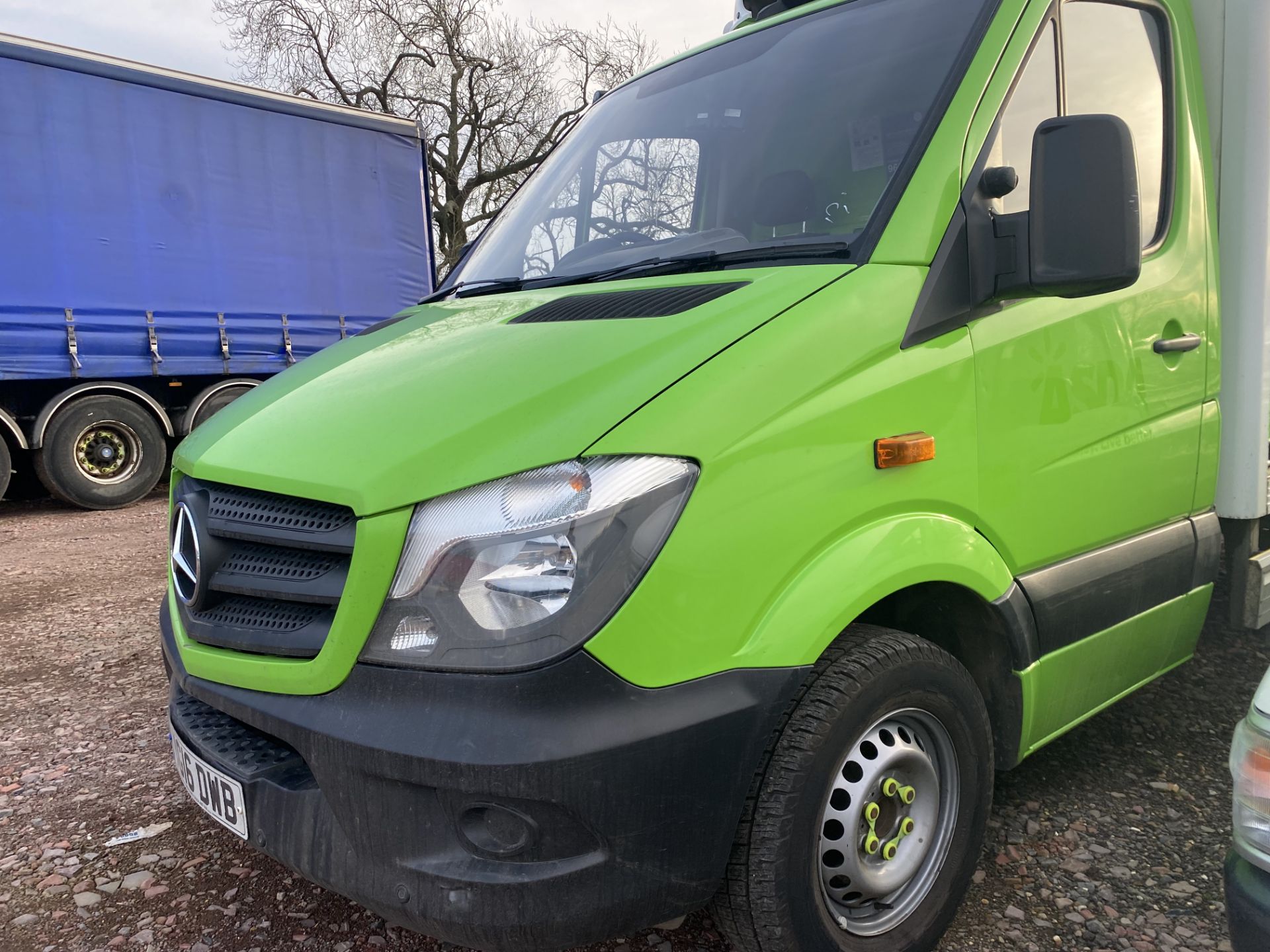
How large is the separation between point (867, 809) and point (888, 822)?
12 centimetres

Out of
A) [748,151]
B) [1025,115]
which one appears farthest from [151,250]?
[1025,115]

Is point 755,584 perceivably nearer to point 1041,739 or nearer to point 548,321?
point 548,321

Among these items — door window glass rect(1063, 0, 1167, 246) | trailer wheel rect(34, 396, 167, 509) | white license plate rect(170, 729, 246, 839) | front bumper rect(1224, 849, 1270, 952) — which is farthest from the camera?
trailer wheel rect(34, 396, 167, 509)

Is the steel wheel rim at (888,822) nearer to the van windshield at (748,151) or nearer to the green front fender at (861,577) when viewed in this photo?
the green front fender at (861,577)

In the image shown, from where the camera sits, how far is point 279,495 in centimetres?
187

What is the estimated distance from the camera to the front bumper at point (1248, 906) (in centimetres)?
149

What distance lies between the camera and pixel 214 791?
191 centimetres

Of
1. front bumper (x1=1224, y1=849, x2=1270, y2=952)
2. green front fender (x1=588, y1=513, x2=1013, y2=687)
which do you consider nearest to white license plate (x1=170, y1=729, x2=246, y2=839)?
green front fender (x1=588, y1=513, x2=1013, y2=687)

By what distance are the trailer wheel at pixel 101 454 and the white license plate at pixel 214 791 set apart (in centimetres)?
762

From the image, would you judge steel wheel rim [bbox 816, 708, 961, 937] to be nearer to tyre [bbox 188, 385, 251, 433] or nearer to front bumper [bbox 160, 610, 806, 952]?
front bumper [bbox 160, 610, 806, 952]

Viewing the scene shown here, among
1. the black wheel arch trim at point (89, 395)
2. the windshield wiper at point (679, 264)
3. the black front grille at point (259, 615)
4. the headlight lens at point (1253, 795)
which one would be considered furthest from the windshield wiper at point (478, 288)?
the black wheel arch trim at point (89, 395)

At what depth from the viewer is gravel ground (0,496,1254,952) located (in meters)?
2.28

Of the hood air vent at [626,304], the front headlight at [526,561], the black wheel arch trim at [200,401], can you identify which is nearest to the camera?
the front headlight at [526,561]

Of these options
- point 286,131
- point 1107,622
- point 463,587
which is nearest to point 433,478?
point 463,587
